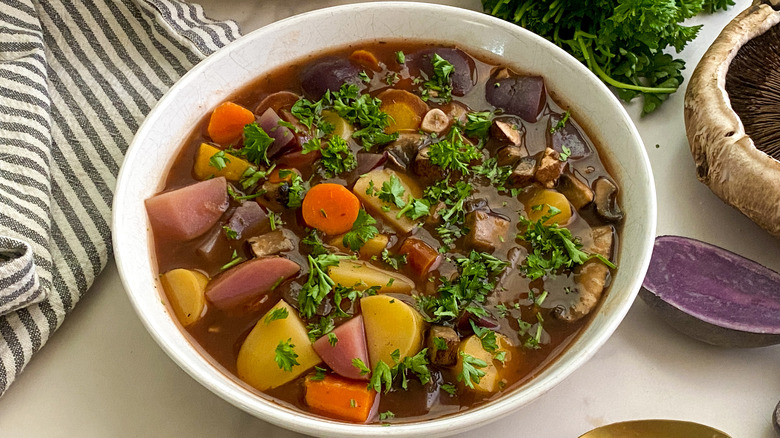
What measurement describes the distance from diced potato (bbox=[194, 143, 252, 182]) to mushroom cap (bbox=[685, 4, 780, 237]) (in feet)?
5.52

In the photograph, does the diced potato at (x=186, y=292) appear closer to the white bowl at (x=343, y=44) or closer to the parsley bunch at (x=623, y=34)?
the white bowl at (x=343, y=44)

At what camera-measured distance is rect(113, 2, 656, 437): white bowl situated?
1915 millimetres

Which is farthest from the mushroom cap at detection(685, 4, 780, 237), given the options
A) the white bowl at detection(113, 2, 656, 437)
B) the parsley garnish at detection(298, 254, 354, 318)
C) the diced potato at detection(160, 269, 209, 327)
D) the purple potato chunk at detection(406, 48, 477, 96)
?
the diced potato at detection(160, 269, 209, 327)

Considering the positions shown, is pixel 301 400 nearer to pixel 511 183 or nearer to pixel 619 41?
pixel 511 183

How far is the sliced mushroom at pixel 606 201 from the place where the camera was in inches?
93.0

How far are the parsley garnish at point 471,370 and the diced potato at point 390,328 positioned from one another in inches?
6.2

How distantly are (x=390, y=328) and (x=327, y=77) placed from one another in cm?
106

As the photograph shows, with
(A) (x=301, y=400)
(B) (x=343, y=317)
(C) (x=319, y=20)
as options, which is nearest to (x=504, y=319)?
(B) (x=343, y=317)

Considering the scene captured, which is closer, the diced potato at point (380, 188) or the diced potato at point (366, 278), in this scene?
the diced potato at point (366, 278)

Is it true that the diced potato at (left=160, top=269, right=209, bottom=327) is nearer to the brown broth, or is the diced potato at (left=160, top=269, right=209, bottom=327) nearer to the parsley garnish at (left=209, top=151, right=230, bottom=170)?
the brown broth

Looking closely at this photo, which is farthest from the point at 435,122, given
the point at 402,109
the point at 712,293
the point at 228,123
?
the point at 712,293

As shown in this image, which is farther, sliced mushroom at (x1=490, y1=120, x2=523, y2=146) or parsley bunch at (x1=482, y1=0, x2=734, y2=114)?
parsley bunch at (x1=482, y1=0, x2=734, y2=114)

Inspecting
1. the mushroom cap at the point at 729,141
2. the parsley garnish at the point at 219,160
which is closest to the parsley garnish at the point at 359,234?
the parsley garnish at the point at 219,160

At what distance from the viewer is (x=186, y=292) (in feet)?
7.30
